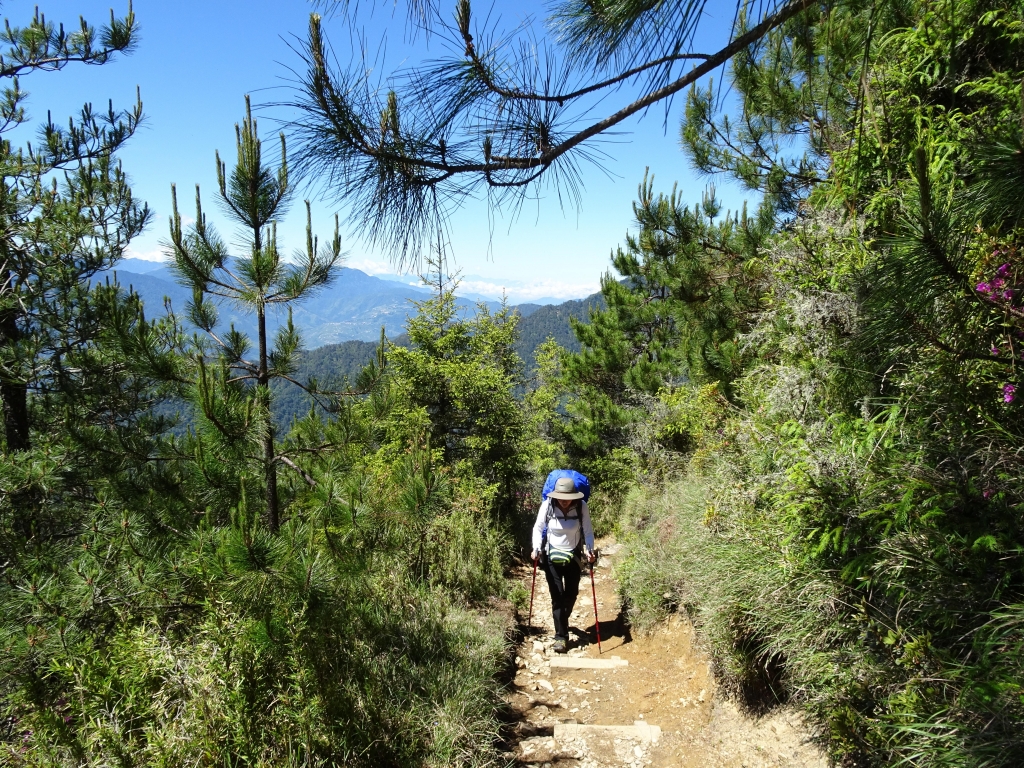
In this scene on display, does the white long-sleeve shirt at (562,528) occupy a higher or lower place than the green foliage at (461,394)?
lower

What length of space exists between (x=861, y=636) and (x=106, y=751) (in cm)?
319

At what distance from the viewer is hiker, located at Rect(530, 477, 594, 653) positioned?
501cm

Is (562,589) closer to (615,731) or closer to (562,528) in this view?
(562,528)

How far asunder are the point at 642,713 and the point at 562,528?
5.63 ft

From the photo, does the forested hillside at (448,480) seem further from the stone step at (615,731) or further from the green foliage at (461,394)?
the green foliage at (461,394)

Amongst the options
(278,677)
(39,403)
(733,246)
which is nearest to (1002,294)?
(278,677)

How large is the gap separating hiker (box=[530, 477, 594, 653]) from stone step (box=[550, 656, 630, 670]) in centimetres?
30

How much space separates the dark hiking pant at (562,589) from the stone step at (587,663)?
12.8 inches

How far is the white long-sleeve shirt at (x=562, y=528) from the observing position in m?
5.06

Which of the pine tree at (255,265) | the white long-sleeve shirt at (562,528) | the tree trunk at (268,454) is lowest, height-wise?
the white long-sleeve shirt at (562,528)

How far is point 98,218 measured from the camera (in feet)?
19.6

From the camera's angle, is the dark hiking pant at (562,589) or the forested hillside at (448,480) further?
the dark hiking pant at (562,589)

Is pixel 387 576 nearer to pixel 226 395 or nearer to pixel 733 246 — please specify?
pixel 226 395

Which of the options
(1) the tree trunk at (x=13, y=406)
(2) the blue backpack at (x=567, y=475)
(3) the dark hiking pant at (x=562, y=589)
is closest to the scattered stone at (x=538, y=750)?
(3) the dark hiking pant at (x=562, y=589)
